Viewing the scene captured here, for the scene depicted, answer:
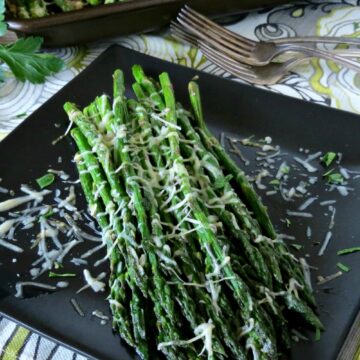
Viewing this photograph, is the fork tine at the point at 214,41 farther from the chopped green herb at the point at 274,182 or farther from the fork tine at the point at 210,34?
the chopped green herb at the point at 274,182

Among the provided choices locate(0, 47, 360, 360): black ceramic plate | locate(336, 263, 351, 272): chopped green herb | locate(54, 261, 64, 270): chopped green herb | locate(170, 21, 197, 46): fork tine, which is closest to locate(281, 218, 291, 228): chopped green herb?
locate(0, 47, 360, 360): black ceramic plate

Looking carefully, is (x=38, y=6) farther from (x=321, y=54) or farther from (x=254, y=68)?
(x=321, y=54)

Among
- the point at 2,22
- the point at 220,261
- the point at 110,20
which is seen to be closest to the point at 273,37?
the point at 110,20

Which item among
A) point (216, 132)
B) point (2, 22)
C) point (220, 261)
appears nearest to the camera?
point (220, 261)

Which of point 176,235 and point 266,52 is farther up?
point 266,52

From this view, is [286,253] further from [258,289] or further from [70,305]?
[70,305]

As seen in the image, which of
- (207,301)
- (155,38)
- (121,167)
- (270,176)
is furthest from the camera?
(155,38)

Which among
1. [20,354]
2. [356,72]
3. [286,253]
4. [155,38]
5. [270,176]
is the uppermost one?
[155,38]

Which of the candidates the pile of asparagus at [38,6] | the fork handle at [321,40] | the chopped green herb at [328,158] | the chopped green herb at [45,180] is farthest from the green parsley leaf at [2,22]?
the chopped green herb at [328,158]

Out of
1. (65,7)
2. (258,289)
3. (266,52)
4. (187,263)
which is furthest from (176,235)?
(65,7)
